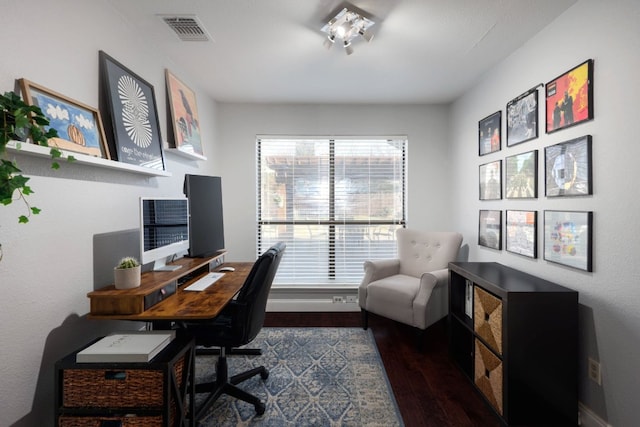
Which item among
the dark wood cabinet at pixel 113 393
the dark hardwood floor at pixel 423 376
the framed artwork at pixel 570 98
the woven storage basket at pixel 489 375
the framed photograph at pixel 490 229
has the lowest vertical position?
the dark hardwood floor at pixel 423 376

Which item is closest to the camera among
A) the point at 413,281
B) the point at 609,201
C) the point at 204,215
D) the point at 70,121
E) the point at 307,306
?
the point at 70,121

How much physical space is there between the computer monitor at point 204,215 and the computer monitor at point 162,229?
142mm

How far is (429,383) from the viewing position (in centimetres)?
212

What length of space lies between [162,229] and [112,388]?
0.90 m

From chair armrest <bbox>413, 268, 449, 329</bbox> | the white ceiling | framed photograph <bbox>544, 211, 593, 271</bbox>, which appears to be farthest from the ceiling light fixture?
chair armrest <bbox>413, 268, 449, 329</bbox>

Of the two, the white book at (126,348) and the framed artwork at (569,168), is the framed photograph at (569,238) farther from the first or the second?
the white book at (126,348)

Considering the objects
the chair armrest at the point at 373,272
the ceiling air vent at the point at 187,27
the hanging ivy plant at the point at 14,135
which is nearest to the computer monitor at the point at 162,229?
the hanging ivy plant at the point at 14,135

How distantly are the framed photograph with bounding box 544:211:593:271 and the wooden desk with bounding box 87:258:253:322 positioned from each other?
2.08m

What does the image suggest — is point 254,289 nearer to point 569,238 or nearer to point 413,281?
point 413,281

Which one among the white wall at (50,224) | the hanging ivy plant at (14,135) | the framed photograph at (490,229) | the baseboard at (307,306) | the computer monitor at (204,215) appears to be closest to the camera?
the hanging ivy plant at (14,135)

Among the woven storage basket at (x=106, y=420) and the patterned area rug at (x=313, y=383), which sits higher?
the woven storage basket at (x=106, y=420)

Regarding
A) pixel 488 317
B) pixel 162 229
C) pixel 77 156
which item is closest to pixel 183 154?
pixel 162 229

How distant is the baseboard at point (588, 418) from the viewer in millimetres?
1573

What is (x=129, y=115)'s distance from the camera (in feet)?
5.97
